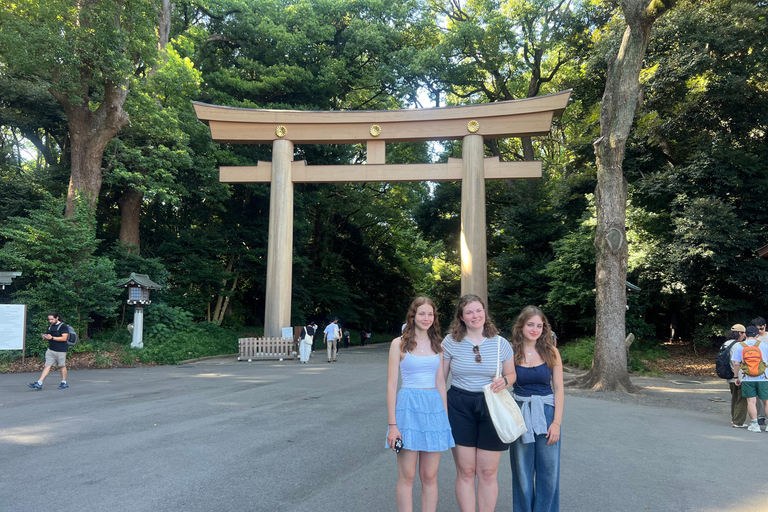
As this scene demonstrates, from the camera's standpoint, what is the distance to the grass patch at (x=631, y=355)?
14.4 meters

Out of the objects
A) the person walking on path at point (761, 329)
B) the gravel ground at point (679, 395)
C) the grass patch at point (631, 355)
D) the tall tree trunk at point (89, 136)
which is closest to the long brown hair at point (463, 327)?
the person walking on path at point (761, 329)

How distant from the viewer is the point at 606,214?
1116 cm

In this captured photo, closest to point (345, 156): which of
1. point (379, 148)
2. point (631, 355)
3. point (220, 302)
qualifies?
point (379, 148)

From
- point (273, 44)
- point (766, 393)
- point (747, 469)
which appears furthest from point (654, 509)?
point (273, 44)

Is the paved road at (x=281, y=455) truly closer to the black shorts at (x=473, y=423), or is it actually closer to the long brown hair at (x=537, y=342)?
the black shorts at (x=473, y=423)

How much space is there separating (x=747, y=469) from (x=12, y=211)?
68.6 feet

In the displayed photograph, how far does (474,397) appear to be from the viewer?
10.6 feet

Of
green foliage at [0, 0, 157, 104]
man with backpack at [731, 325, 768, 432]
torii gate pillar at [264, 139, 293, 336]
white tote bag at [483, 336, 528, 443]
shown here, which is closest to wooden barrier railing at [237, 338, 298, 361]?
torii gate pillar at [264, 139, 293, 336]

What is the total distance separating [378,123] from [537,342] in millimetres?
13960

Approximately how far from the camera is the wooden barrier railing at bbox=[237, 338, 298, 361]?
15680 mm

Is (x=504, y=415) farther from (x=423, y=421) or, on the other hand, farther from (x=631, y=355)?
(x=631, y=355)

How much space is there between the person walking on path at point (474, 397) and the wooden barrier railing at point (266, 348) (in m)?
13.4

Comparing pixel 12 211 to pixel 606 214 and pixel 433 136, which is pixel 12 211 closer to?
pixel 433 136

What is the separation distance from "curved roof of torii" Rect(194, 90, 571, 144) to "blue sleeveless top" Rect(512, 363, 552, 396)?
13814 mm
